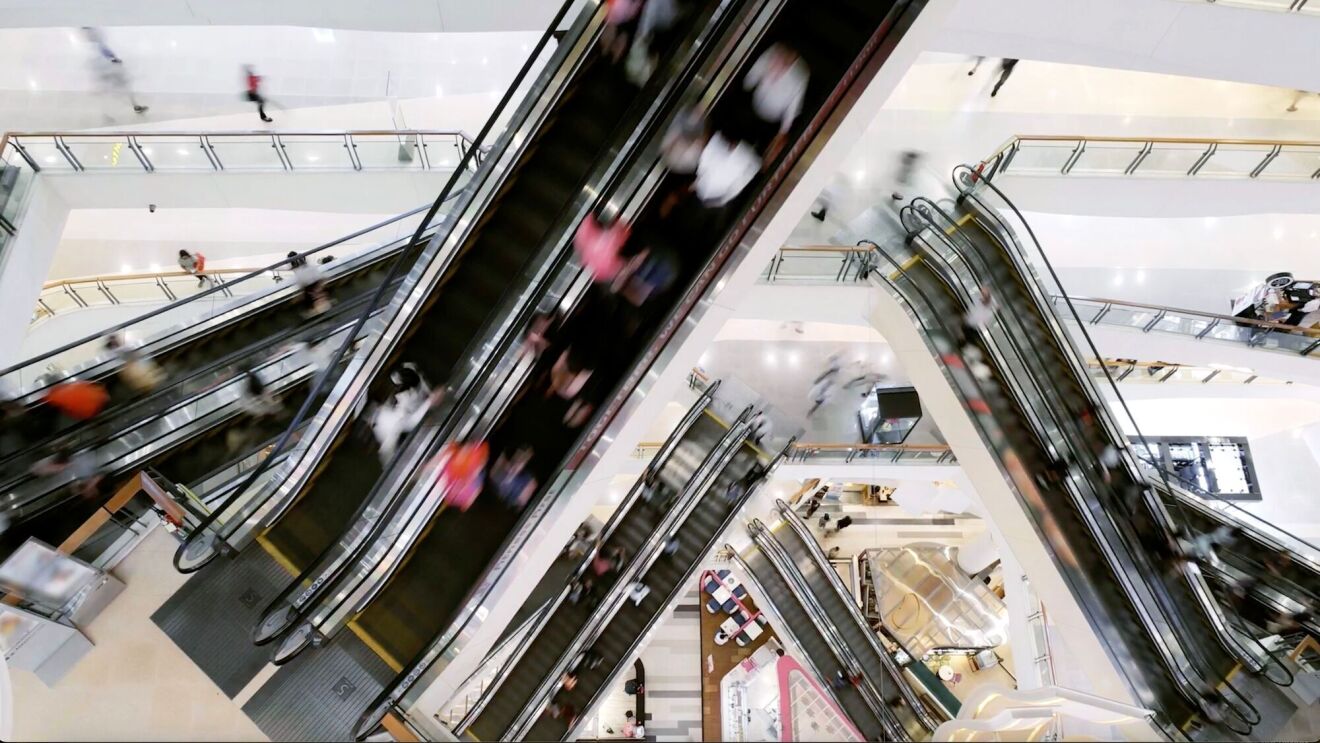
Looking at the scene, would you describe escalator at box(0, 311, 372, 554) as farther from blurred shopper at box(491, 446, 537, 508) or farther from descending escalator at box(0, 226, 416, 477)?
blurred shopper at box(491, 446, 537, 508)

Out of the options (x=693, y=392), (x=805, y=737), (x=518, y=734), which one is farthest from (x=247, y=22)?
(x=805, y=737)

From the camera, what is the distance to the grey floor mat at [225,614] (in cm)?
443

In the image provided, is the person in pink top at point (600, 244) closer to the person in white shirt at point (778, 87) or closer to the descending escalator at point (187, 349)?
the person in white shirt at point (778, 87)

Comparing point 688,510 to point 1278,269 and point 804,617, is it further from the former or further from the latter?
point 1278,269

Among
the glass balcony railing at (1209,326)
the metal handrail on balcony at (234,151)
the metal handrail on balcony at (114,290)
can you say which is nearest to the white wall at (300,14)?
the metal handrail on balcony at (234,151)

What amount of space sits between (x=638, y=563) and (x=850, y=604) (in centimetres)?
462

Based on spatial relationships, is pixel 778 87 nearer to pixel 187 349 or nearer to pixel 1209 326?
pixel 187 349

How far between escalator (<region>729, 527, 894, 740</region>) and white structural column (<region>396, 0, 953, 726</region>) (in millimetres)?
6380

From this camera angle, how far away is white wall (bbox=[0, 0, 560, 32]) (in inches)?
307

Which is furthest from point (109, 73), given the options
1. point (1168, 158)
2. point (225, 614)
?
point (1168, 158)

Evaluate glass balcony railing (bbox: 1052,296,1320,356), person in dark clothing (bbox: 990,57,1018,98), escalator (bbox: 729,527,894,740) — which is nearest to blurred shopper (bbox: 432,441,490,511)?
escalator (bbox: 729,527,894,740)

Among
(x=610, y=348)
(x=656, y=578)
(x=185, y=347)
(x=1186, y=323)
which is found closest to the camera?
(x=610, y=348)

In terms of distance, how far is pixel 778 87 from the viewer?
4438 mm

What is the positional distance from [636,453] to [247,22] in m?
7.51
